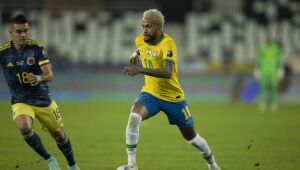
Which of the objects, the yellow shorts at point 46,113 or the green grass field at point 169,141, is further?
the green grass field at point 169,141

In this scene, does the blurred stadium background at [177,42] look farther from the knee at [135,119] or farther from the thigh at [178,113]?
the knee at [135,119]

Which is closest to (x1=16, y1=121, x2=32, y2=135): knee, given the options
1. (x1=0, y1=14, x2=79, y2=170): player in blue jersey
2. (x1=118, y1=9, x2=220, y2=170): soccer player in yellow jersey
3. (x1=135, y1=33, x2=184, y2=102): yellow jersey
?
(x1=0, y1=14, x2=79, y2=170): player in blue jersey

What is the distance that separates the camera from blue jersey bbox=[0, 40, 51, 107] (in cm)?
912

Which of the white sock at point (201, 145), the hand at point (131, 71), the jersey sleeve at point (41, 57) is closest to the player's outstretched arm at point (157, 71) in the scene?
the hand at point (131, 71)

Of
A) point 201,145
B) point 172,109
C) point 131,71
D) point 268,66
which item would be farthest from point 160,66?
point 268,66

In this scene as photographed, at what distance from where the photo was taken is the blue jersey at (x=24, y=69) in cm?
912

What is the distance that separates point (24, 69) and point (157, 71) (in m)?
1.78

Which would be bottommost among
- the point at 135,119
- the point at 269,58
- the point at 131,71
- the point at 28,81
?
the point at 269,58

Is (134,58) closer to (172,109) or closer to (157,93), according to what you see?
(157,93)

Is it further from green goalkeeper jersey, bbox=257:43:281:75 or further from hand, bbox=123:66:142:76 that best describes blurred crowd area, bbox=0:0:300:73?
hand, bbox=123:66:142:76

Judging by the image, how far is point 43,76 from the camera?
29.2ft

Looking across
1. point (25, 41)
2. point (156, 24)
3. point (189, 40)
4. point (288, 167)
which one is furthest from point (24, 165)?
point (189, 40)

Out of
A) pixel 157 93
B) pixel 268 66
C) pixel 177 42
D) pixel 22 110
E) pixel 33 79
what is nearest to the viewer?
pixel 33 79

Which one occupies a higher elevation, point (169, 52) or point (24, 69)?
point (169, 52)
